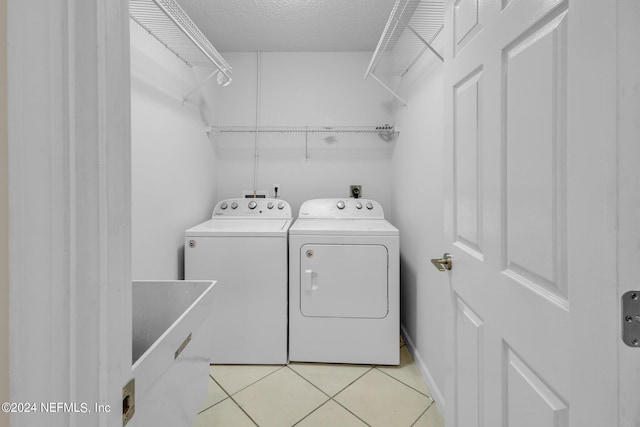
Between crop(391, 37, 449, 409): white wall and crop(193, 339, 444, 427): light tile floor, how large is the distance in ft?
0.49

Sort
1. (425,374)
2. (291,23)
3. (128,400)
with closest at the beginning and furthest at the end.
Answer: (128,400), (425,374), (291,23)

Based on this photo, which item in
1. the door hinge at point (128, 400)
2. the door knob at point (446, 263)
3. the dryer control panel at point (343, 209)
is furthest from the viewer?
the dryer control panel at point (343, 209)

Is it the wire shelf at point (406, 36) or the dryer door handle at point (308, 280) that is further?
the dryer door handle at point (308, 280)

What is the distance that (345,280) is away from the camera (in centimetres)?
195

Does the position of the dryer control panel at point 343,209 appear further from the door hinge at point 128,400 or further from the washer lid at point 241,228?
the door hinge at point 128,400

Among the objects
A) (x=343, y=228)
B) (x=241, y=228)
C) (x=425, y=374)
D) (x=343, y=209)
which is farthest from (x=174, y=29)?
(x=425, y=374)

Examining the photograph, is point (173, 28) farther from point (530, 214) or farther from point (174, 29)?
point (530, 214)

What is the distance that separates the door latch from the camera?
0.44 metres

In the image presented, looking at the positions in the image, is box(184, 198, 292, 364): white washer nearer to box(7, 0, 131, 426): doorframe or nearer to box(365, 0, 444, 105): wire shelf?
box(365, 0, 444, 105): wire shelf

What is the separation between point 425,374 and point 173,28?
2.48 meters

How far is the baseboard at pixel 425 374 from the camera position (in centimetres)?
159

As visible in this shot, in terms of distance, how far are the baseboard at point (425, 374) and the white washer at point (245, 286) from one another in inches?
34.8

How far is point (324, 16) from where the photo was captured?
2.09 metres

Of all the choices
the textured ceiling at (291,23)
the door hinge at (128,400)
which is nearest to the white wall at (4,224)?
the door hinge at (128,400)
